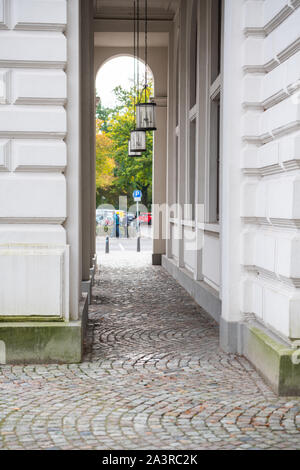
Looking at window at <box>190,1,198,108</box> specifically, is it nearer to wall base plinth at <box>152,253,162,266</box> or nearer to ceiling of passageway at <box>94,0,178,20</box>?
ceiling of passageway at <box>94,0,178,20</box>

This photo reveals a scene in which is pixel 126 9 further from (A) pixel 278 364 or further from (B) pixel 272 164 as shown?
(A) pixel 278 364

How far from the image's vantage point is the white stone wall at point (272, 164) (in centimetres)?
541

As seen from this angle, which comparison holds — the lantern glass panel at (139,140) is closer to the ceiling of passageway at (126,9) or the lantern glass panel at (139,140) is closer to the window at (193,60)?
the window at (193,60)

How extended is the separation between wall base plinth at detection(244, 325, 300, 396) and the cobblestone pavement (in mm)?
105

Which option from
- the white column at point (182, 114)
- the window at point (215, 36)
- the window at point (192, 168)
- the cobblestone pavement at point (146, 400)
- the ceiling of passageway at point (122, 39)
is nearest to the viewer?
the cobblestone pavement at point (146, 400)

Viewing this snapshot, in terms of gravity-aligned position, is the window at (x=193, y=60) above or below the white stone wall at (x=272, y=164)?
above

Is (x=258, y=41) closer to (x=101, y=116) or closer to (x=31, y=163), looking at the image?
(x=31, y=163)

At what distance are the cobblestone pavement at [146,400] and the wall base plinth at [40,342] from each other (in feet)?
0.45

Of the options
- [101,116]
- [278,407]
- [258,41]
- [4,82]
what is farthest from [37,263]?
[101,116]

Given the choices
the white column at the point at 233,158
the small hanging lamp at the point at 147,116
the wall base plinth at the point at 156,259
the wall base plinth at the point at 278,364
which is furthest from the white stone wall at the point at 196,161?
the wall base plinth at the point at 278,364

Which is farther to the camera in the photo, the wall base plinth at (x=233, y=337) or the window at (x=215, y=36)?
the window at (x=215, y=36)

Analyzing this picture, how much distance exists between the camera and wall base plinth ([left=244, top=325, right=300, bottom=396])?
5.34m

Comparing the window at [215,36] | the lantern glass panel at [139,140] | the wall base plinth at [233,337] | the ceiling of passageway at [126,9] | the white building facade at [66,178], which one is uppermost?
the ceiling of passageway at [126,9]

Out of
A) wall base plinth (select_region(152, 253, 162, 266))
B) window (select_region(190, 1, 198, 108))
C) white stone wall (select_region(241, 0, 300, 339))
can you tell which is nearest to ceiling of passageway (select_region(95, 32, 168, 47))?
window (select_region(190, 1, 198, 108))
